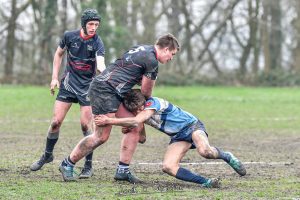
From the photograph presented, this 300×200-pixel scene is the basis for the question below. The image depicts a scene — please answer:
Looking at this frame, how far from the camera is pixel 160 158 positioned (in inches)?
465

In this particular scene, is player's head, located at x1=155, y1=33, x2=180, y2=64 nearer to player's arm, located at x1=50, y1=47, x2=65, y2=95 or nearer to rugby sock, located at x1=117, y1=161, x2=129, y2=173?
rugby sock, located at x1=117, y1=161, x2=129, y2=173

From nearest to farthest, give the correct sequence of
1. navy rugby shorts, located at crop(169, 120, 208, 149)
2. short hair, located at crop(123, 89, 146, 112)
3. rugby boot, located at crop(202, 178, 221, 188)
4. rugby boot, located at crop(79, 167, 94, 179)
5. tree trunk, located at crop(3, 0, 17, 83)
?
rugby boot, located at crop(202, 178, 221, 188) < short hair, located at crop(123, 89, 146, 112) < navy rugby shorts, located at crop(169, 120, 208, 149) < rugby boot, located at crop(79, 167, 94, 179) < tree trunk, located at crop(3, 0, 17, 83)

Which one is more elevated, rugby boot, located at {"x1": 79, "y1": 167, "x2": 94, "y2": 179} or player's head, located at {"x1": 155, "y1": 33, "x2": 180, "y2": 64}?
player's head, located at {"x1": 155, "y1": 33, "x2": 180, "y2": 64}

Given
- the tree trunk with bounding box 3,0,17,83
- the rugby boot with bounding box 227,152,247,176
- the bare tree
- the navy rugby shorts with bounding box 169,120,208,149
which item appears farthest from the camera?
the bare tree

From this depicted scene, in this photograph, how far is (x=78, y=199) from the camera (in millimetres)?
7551

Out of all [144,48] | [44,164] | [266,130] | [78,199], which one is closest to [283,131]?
[266,130]

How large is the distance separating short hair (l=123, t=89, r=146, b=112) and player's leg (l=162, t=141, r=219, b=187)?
27.5 inches

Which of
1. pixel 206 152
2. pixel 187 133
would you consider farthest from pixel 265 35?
pixel 206 152

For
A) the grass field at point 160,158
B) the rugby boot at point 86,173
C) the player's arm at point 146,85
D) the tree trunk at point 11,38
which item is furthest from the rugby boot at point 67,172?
the tree trunk at point 11,38

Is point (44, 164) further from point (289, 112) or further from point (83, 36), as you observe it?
point (289, 112)

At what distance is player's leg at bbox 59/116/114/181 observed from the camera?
8.95 m

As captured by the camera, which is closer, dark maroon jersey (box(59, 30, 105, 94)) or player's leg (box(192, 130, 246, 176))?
player's leg (box(192, 130, 246, 176))

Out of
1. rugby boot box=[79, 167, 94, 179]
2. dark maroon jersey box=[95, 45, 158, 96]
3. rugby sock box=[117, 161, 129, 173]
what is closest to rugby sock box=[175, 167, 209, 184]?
rugby sock box=[117, 161, 129, 173]

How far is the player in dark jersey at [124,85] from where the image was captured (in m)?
8.59
